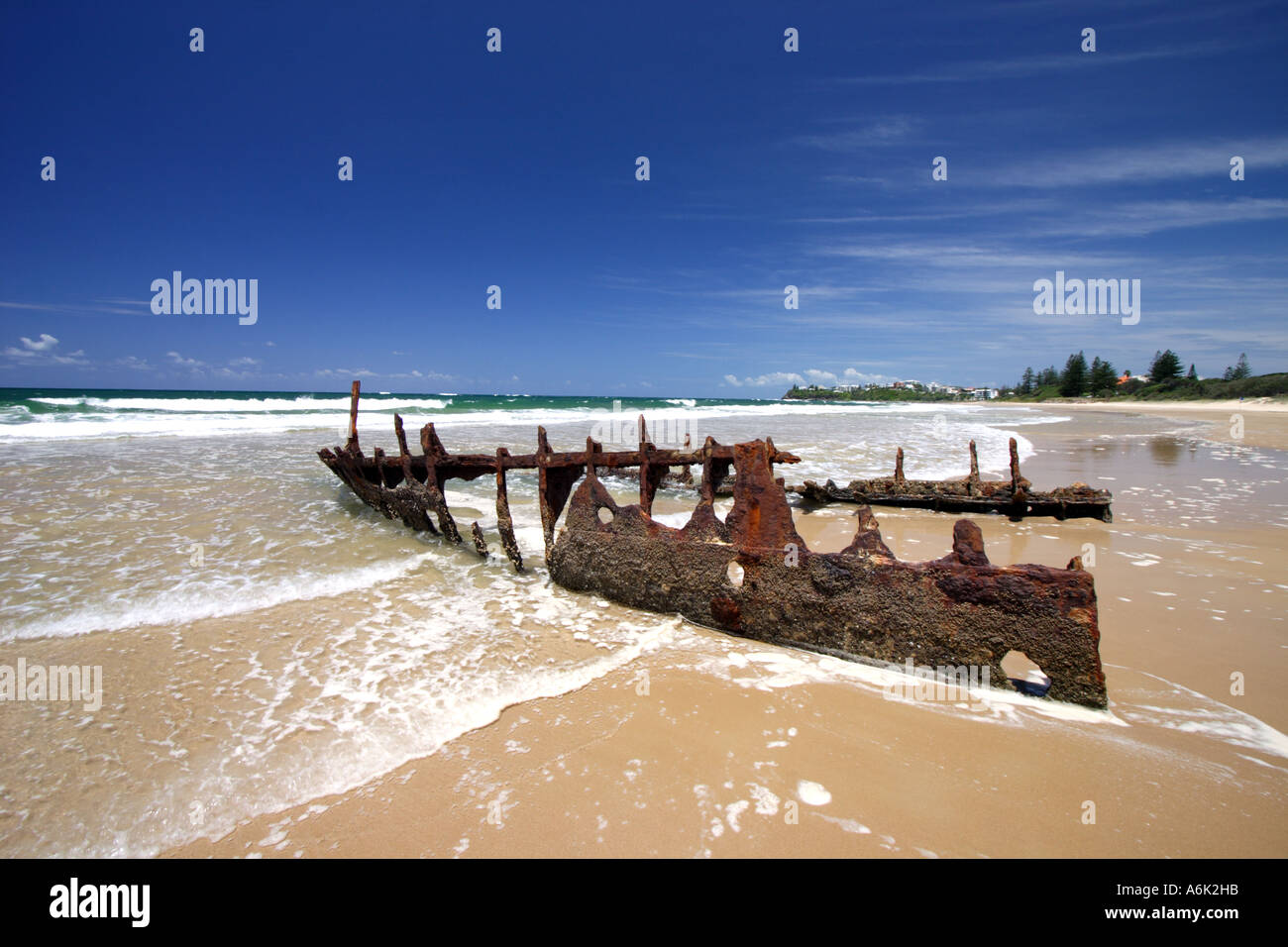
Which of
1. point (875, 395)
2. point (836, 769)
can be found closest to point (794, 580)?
point (836, 769)

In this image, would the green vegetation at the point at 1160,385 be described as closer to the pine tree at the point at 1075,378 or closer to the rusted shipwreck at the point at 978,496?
the pine tree at the point at 1075,378

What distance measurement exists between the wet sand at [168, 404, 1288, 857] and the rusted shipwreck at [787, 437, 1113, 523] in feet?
12.9

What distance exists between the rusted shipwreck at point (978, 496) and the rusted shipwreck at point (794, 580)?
4.33m

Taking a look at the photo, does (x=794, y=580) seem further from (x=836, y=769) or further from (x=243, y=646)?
(x=243, y=646)

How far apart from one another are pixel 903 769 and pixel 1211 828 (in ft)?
3.93

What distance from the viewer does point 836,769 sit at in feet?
9.52

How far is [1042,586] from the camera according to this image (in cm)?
329

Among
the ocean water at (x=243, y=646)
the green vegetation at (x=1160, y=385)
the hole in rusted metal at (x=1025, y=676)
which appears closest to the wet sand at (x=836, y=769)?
the hole in rusted metal at (x=1025, y=676)

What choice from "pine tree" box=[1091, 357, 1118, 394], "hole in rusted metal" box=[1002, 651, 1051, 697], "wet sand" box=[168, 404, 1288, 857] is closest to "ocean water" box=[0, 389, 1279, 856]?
"wet sand" box=[168, 404, 1288, 857]

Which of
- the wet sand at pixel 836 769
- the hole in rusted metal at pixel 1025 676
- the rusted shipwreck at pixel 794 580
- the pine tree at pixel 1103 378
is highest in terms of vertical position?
the pine tree at pixel 1103 378

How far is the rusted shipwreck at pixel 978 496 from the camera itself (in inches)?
328

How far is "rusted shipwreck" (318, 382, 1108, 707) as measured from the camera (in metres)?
3.34
